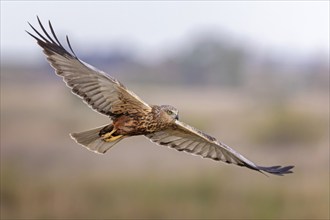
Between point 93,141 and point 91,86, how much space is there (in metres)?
0.47

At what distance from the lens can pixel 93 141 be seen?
8.39 metres

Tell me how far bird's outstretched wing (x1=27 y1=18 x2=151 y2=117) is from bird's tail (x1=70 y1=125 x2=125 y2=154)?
0.22 meters

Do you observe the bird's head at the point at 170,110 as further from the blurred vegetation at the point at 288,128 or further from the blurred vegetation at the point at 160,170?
the blurred vegetation at the point at 288,128

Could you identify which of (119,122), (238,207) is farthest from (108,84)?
(238,207)

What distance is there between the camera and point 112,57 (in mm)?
65875

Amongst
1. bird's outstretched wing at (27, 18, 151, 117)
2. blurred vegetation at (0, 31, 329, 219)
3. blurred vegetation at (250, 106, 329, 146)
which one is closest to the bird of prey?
bird's outstretched wing at (27, 18, 151, 117)

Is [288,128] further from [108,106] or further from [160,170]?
[108,106]

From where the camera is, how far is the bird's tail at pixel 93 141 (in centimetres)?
831

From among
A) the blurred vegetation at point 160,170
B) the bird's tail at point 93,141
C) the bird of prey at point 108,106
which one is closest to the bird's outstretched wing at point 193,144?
the bird of prey at point 108,106

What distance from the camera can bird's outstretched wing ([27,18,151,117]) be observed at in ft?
26.4

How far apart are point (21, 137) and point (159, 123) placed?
14.2 metres

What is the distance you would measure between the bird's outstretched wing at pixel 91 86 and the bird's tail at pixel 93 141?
8.7 inches

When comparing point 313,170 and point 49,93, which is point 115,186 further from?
point 49,93

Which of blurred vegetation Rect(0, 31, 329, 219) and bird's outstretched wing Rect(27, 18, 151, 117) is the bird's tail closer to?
bird's outstretched wing Rect(27, 18, 151, 117)
